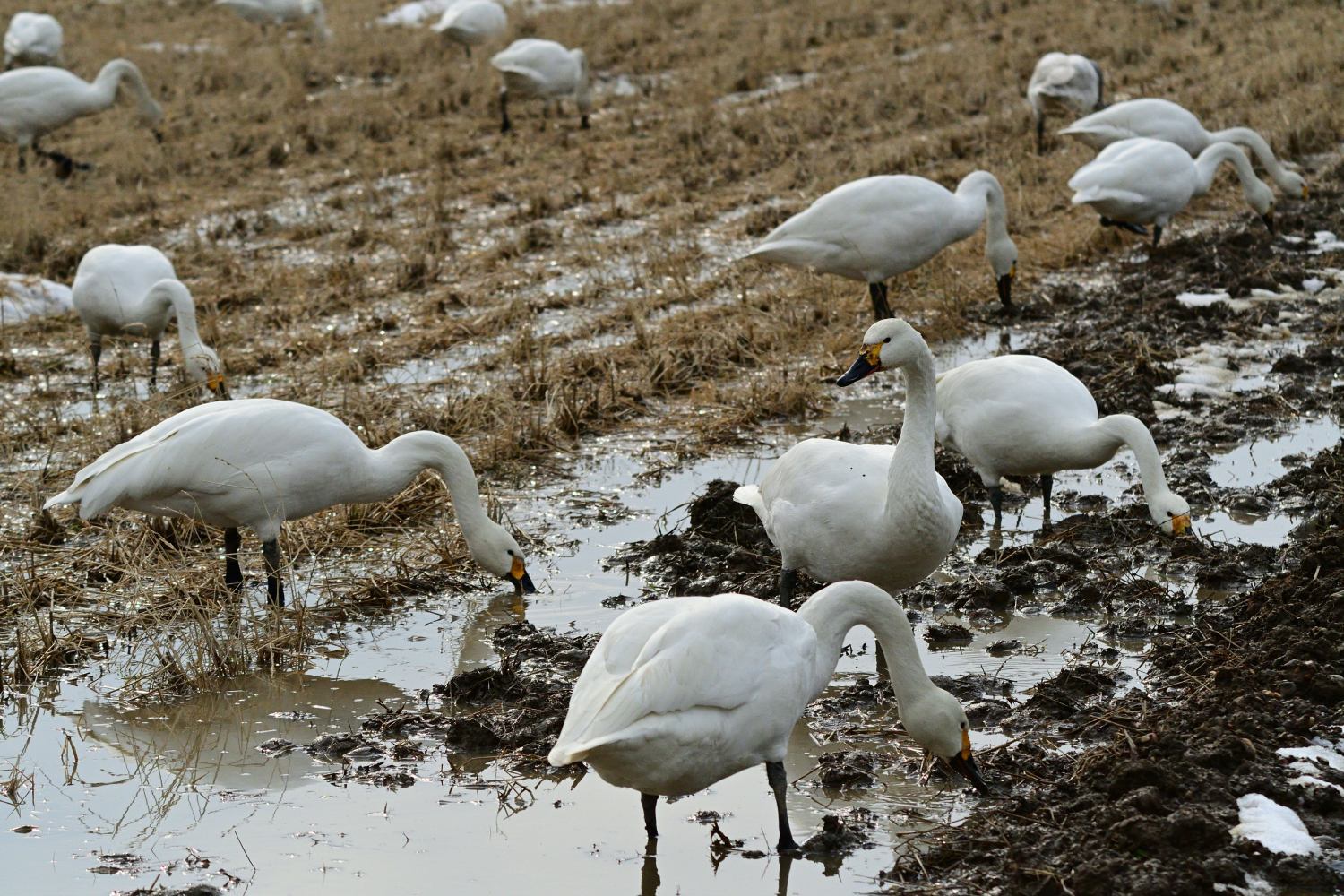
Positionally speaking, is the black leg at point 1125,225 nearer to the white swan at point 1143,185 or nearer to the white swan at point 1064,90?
the white swan at point 1143,185

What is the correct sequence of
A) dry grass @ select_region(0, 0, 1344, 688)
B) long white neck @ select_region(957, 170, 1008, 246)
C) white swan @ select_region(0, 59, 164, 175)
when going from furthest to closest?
white swan @ select_region(0, 59, 164, 175)
long white neck @ select_region(957, 170, 1008, 246)
dry grass @ select_region(0, 0, 1344, 688)

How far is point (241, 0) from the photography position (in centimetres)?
2464

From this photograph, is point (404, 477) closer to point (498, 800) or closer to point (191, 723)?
point (191, 723)

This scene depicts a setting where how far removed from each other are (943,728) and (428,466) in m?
2.99

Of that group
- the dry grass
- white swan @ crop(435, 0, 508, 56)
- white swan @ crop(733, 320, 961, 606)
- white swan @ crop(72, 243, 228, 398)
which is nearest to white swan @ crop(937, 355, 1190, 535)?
white swan @ crop(733, 320, 961, 606)

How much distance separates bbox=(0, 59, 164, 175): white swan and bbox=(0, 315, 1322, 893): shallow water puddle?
12.0m

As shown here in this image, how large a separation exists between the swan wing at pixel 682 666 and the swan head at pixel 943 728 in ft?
1.13

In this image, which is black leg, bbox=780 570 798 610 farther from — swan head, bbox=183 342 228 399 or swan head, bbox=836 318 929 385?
swan head, bbox=183 342 228 399

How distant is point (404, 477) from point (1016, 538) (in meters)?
2.78

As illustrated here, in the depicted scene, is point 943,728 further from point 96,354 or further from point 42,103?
point 42,103

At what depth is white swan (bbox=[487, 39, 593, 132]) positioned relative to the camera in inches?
707

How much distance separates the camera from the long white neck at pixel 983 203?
10.2 metres

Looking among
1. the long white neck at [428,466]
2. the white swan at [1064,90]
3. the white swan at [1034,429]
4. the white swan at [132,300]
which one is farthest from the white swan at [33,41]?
the white swan at [1034,429]

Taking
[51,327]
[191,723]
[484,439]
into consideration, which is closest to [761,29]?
[51,327]
